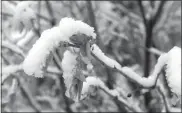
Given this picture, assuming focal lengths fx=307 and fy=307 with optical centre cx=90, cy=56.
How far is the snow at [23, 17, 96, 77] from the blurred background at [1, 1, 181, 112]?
2.14ft

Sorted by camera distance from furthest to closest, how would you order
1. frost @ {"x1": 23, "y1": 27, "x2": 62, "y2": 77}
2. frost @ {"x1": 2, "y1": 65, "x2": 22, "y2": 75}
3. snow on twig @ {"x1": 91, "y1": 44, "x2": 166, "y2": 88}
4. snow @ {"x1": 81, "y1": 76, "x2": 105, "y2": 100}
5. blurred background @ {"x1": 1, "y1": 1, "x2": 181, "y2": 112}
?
1. blurred background @ {"x1": 1, "y1": 1, "x2": 181, "y2": 112}
2. frost @ {"x1": 2, "y1": 65, "x2": 22, "y2": 75}
3. snow @ {"x1": 81, "y1": 76, "x2": 105, "y2": 100}
4. snow on twig @ {"x1": 91, "y1": 44, "x2": 166, "y2": 88}
5. frost @ {"x1": 23, "y1": 27, "x2": 62, "y2": 77}

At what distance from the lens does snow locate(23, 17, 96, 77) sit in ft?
2.64

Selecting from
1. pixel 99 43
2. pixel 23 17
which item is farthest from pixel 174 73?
pixel 99 43

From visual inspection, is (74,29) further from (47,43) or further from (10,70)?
(10,70)

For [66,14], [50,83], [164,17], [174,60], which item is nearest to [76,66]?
[174,60]

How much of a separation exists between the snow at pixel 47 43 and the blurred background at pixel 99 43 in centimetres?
65

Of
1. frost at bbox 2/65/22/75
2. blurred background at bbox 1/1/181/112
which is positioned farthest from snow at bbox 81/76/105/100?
frost at bbox 2/65/22/75

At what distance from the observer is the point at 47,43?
0.82 metres

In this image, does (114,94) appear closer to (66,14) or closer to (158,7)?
(158,7)

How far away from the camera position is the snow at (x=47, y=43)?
2.64ft

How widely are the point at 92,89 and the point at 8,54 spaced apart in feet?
5.11

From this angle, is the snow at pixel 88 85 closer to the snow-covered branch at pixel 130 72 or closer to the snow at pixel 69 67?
the snow-covered branch at pixel 130 72

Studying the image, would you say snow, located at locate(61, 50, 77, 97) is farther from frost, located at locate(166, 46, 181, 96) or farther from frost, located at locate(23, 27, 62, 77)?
frost, located at locate(166, 46, 181, 96)

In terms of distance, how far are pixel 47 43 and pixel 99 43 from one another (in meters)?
1.11
